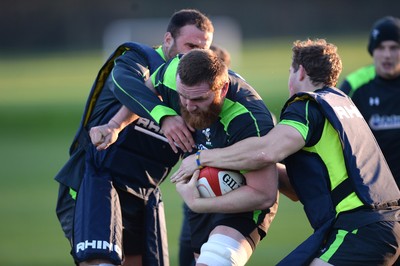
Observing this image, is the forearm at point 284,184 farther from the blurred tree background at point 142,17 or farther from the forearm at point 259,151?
the blurred tree background at point 142,17

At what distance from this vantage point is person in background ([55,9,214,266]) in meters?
6.30

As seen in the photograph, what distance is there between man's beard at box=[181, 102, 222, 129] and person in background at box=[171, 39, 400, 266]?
0.24m

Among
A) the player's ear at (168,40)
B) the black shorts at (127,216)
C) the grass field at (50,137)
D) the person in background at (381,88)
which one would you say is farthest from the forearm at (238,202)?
the person in background at (381,88)

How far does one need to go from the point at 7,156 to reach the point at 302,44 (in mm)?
11816

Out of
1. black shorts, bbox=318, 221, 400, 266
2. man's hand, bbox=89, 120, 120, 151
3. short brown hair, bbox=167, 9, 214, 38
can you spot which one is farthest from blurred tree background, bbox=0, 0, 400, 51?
black shorts, bbox=318, 221, 400, 266

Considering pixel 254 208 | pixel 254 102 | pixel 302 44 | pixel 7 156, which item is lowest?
pixel 7 156

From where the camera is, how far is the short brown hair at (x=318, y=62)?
5.83m


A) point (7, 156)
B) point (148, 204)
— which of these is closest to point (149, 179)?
point (148, 204)

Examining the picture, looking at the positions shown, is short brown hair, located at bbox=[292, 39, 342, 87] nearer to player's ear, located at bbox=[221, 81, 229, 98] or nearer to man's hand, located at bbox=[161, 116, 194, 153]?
player's ear, located at bbox=[221, 81, 229, 98]

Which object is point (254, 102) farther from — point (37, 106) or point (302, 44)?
point (37, 106)

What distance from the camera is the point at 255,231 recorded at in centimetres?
597

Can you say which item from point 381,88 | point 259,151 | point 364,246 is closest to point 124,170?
point 259,151

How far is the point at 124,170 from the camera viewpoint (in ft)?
22.3

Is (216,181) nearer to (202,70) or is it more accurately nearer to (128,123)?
(202,70)
